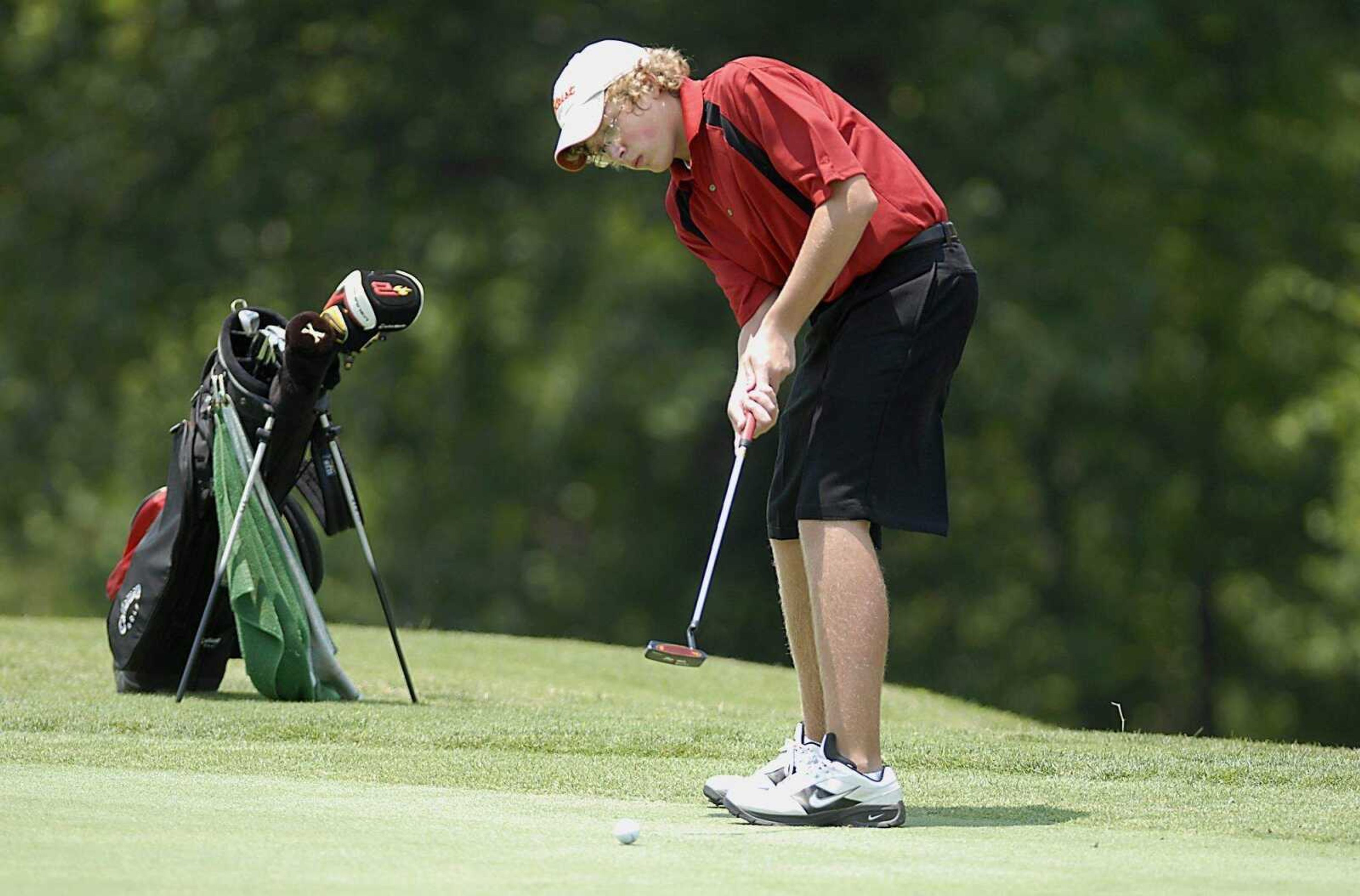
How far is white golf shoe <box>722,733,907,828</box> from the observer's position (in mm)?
4523

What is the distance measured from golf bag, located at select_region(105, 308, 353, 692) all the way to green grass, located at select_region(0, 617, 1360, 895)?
0.24 meters

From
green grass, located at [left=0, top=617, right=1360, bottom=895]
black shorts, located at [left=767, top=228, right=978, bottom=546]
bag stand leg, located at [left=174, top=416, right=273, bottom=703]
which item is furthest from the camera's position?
bag stand leg, located at [left=174, top=416, right=273, bottom=703]

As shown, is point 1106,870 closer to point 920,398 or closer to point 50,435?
point 920,398

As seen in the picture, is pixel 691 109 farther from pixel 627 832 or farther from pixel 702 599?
pixel 627 832

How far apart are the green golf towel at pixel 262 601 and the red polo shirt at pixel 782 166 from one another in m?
3.22

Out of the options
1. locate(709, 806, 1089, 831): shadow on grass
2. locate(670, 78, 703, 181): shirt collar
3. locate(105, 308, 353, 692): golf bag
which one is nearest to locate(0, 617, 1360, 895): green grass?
locate(709, 806, 1089, 831): shadow on grass

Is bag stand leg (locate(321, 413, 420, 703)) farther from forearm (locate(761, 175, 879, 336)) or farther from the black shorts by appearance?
forearm (locate(761, 175, 879, 336))

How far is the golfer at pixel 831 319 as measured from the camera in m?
4.53

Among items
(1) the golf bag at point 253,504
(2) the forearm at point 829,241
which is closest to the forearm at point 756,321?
(2) the forearm at point 829,241

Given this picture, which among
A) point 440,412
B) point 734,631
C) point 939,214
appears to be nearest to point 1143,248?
point 734,631

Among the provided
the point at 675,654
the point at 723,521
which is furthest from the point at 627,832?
the point at 723,521

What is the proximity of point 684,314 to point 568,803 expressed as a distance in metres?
13.8

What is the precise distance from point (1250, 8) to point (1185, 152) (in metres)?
2.51

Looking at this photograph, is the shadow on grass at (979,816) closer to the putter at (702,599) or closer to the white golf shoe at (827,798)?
the white golf shoe at (827,798)
